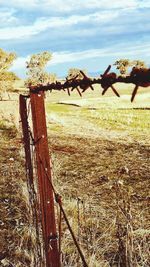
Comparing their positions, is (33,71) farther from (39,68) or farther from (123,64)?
(123,64)

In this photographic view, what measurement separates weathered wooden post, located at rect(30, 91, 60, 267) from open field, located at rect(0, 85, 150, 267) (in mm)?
586

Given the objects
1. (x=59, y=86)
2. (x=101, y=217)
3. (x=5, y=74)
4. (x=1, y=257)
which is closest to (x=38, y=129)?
(x=59, y=86)

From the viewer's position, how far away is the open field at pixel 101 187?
4.78 m

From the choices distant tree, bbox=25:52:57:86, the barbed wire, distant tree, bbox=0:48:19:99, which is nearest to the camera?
the barbed wire

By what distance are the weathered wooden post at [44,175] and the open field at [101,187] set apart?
586 millimetres

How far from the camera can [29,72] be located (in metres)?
73.8

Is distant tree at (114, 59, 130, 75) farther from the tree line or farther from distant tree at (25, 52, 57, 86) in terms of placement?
distant tree at (25, 52, 57, 86)

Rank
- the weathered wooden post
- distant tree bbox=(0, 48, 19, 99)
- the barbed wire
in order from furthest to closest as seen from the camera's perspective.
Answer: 1. distant tree bbox=(0, 48, 19, 99)
2. the weathered wooden post
3. the barbed wire

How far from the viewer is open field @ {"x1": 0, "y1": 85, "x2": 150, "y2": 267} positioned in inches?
188

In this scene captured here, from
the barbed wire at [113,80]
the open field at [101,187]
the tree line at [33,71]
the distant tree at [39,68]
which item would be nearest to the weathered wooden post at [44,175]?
the barbed wire at [113,80]

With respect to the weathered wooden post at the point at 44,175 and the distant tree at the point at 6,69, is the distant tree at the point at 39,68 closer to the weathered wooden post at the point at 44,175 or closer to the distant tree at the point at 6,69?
the distant tree at the point at 6,69

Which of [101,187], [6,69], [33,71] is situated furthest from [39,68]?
[101,187]

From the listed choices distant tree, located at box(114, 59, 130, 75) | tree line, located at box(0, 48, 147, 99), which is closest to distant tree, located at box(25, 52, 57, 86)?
tree line, located at box(0, 48, 147, 99)

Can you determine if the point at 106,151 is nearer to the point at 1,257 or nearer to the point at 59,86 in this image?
the point at 1,257
